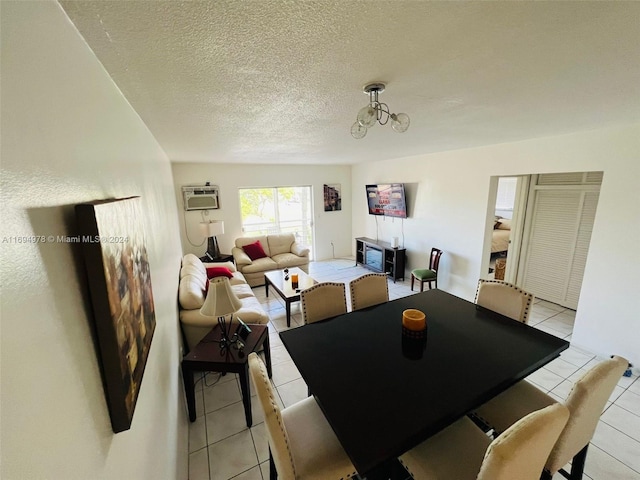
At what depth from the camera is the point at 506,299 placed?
7.27 ft

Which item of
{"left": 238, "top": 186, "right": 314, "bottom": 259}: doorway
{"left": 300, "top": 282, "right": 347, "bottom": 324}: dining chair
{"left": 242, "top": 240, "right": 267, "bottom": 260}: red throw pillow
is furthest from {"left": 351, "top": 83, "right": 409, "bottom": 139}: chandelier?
{"left": 238, "top": 186, "right": 314, "bottom": 259}: doorway

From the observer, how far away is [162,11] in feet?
2.68

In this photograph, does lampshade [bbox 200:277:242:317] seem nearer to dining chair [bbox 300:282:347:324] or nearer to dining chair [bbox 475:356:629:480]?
dining chair [bbox 300:282:347:324]

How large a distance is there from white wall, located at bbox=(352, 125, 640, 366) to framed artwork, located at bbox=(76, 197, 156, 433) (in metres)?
3.86

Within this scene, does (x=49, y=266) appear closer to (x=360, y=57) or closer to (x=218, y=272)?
(x=360, y=57)

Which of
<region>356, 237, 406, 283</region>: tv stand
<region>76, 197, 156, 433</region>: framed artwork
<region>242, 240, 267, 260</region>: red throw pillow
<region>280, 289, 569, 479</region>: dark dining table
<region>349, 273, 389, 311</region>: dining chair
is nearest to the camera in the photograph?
<region>76, 197, 156, 433</region>: framed artwork

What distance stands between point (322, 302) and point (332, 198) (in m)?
4.46

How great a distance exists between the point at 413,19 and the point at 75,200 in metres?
1.16

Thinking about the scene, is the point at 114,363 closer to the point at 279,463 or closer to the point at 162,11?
the point at 279,463

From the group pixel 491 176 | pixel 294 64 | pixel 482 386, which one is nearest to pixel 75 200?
pixel 294 64

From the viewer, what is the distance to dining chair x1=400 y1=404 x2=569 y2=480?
37.8 inches

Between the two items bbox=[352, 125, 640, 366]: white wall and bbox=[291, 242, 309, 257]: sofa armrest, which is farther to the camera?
bbox=[291, 242, 309, 257]: sofa armrest

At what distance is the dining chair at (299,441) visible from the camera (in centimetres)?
120

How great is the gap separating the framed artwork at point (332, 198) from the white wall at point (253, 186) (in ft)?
0.29
